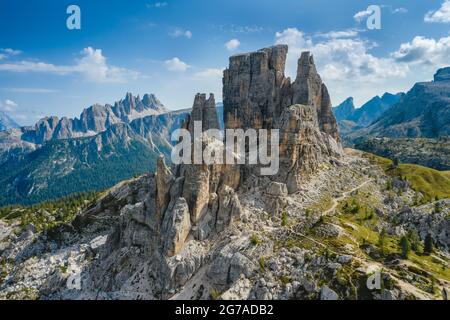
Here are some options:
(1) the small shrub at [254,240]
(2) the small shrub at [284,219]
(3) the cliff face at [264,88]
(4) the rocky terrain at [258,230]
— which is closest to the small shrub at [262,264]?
(4) the rocky terrain at [258,230]

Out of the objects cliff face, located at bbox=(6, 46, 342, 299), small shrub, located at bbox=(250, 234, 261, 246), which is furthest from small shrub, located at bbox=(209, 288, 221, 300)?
small shrub, located at bbox=(250, 234, 261, 246)

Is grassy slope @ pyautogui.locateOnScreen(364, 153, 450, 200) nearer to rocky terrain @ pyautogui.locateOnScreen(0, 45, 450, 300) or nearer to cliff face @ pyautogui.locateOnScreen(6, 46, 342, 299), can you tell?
rocky terrain @ pyautogui.locateOnScreen(0, 45, 450, 300)

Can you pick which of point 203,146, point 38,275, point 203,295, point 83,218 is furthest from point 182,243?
point 83,218

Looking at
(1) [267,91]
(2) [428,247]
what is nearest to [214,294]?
(2) [428,247]

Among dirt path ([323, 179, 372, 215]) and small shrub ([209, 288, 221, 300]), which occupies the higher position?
dirt path ([323, 179, 372, 215])
